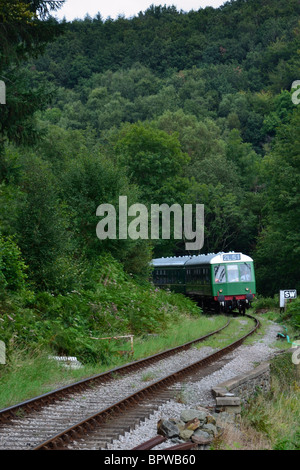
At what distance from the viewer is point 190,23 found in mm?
186125

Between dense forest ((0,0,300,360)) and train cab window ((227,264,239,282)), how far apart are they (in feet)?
15.0

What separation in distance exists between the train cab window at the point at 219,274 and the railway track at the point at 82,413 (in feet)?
60.7

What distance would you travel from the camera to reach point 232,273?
32031mm

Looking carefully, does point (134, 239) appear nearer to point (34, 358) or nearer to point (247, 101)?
point (34, 358)

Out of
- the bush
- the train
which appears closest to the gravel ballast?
the bush

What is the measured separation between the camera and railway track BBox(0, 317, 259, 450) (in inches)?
318

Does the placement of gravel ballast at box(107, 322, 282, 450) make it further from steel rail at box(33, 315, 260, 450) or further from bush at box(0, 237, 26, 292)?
bush at box(0, 237, 26, 292)

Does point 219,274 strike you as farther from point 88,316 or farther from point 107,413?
point 107,413

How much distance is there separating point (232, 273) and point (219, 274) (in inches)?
27.8

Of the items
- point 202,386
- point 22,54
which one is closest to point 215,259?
point 22,54

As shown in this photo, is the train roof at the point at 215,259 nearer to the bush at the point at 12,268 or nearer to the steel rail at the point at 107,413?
the steel rail at the point at 107,413

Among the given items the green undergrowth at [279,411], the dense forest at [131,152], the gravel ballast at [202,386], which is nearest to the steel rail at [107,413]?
the gravel ballast at [202,386]

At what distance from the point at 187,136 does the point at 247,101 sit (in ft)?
158

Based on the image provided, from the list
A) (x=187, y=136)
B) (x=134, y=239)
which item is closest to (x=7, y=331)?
(x=134, y=239)
